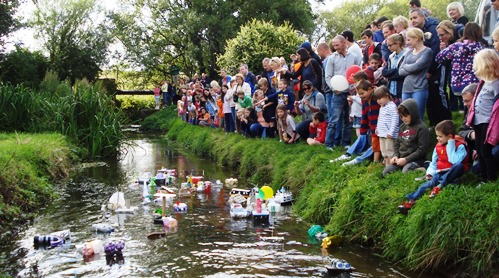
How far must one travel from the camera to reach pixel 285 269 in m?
6.70

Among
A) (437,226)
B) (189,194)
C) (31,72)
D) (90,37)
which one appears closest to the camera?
(437,226)

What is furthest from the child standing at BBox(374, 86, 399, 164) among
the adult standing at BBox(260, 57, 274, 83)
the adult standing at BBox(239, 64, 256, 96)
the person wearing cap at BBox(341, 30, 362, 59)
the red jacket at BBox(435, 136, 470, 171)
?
the adult standing at BBox(239, 64, 256, 96)

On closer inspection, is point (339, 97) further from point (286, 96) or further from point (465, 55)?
point (465, 55)

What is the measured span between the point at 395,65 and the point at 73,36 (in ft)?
120

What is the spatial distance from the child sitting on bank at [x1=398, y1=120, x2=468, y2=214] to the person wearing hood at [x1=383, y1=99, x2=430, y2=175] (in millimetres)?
724

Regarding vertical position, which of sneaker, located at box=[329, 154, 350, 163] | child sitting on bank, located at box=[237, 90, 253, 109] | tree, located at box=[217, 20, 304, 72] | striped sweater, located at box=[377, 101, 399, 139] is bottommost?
sneaker, located at box=[329, 154, 350, 163]

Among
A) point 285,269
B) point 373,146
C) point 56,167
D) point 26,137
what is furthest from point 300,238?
point 26,137

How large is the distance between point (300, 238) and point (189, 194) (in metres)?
3.76

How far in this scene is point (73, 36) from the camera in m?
42.2

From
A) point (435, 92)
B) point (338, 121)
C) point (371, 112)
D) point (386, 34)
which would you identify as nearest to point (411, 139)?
point (371, 112)

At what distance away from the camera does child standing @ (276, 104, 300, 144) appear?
41.3ft

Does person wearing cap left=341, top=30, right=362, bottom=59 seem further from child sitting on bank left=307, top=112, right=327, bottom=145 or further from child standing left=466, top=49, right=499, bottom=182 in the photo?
child standing left=466, top=49, right=499, bottom=182

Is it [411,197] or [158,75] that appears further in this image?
[158,75]

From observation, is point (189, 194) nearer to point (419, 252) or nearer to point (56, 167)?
point (56, 167)
